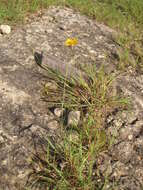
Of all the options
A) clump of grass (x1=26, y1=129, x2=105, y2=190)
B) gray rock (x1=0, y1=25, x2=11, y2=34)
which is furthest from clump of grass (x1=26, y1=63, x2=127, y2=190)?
gray rock (x1=0, y1=25, x2=11, y2=34)

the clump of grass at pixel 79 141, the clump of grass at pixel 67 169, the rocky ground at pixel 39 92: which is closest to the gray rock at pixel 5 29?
the rocky ground at pixel 39 92

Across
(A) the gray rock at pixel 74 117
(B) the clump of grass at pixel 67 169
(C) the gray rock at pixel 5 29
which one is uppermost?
(C) the gray rock at pixel 5 29

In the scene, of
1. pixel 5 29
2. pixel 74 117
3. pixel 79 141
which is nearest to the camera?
pixel 79 141

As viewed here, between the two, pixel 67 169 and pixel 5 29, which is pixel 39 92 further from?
pixel 5 29

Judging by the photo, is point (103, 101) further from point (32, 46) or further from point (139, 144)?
point (32, 46)

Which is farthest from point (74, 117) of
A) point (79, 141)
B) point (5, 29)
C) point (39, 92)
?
point (5, 29)

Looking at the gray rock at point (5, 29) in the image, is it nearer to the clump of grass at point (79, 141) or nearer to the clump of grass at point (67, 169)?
the clump of grass at point (79, 141)

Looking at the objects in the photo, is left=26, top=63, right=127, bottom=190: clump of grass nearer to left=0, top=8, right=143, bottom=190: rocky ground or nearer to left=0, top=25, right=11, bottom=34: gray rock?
left=0, top=8, right=143, bottom=190: rocky ground

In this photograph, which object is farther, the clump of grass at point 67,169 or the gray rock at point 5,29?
the gray rock at point 5,29

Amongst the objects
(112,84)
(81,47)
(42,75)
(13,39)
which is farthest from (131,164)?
(13,39)
